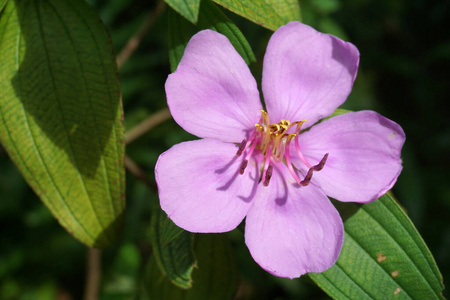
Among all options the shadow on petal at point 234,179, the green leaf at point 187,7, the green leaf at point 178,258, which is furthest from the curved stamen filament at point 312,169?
the green leaf at point 187,7

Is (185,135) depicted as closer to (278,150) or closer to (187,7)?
(278,150)

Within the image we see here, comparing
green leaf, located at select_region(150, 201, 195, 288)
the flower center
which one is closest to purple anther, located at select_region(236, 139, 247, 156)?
the flower center

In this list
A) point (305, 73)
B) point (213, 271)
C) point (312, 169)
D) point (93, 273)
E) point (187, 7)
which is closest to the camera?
point (187, 7)

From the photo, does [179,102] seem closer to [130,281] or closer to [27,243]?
[130,281]

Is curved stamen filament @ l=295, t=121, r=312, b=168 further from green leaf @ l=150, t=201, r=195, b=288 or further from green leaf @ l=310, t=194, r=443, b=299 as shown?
green leaf @ l=150, t=201, r=195, b=288

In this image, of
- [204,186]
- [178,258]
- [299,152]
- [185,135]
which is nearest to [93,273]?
[185,135]

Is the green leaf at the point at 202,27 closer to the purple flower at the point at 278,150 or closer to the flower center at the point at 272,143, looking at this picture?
the purple flower at the point at 278,150
